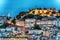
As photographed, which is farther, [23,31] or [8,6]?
[23,31]

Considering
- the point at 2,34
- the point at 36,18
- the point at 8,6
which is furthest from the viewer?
the point at 36,18

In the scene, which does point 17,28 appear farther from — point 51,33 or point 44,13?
point 44,13

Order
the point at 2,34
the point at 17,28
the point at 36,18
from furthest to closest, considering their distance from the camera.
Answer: the point at 36,18 < the point at 17,28 < the point at 2,34

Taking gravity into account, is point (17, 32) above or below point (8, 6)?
below

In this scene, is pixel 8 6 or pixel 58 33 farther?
pixel 58 33

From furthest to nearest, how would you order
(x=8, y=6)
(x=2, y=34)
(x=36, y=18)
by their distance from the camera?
(x=36, y=18), (x=2, y=34), (x=8, y=6)

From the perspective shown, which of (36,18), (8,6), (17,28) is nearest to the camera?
(8,6)

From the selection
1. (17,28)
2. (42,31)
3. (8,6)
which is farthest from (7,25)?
(8,6)

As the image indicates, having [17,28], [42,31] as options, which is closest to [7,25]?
[17,28]

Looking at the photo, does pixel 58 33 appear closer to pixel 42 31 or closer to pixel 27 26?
pixel 42 31
